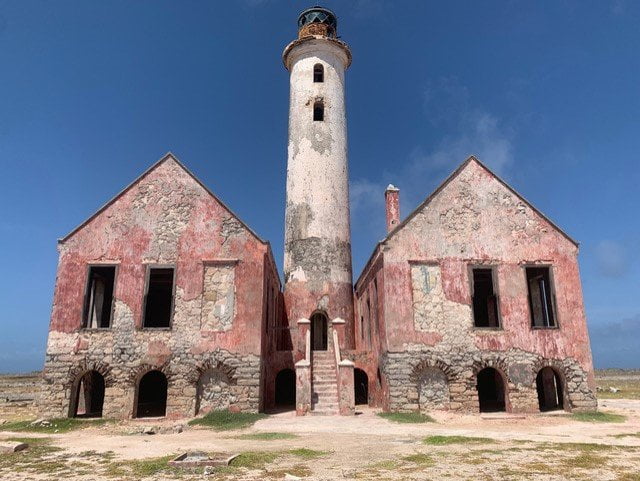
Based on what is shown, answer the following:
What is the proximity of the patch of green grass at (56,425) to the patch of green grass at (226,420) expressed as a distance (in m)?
3.44

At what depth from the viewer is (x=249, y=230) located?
1903 centimetres

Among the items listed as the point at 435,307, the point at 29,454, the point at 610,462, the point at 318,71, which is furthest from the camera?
the point at 318,71

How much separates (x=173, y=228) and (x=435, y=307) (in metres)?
10.7

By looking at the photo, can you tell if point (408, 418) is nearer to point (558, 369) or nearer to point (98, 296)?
point (558, 369)

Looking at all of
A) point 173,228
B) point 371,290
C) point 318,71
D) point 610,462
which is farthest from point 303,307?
point 610,462

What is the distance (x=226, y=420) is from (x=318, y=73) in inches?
783

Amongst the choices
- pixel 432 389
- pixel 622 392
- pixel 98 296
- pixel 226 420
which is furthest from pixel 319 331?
pixel 622 392

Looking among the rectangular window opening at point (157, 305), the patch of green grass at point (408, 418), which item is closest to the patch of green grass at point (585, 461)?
the patch of green grass at point (408, 418)

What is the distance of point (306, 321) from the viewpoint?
20.9m

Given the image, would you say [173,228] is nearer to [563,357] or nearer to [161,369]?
[161,369]

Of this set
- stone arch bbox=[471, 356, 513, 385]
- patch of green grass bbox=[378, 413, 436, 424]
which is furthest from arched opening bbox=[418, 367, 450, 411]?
stone arch bbox=[471, 356, 513, 385]

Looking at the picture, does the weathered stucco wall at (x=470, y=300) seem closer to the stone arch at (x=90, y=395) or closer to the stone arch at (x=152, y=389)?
the stone arch at (x=152, y=389)

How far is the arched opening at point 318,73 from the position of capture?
27.6m

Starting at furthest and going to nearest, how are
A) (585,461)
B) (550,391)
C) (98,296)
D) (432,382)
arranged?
(98,296) → (550,391) → (432,382) → (585,461)
